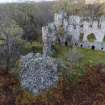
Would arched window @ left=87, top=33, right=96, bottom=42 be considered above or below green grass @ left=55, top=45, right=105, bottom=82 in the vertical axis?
above

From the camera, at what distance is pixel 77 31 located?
29719mm

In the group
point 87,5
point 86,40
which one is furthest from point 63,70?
point 87,5

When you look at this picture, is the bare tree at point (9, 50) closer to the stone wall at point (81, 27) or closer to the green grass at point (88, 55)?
the green grass at point (88, 55)

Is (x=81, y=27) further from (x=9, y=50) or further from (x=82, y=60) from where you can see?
(x=9, y=50)

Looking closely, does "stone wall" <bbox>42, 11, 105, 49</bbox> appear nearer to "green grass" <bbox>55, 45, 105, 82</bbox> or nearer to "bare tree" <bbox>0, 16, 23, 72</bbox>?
"green grass" <bbox>55, 45, 105, 82</bbox>

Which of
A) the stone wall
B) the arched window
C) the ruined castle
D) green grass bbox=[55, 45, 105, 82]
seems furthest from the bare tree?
the arched window

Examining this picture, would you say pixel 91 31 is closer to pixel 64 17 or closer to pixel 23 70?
pixel 64 17

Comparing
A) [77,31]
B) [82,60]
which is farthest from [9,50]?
[77,31]

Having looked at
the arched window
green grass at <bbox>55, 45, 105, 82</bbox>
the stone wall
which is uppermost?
the stone wall

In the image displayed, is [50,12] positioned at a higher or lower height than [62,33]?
higher

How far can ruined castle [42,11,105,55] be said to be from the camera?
94.2ft

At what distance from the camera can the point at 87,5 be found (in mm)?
48844

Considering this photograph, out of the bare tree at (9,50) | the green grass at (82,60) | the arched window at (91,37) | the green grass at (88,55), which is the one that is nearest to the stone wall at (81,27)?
the arched window at (91,37)

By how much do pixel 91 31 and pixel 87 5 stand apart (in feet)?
68.2
